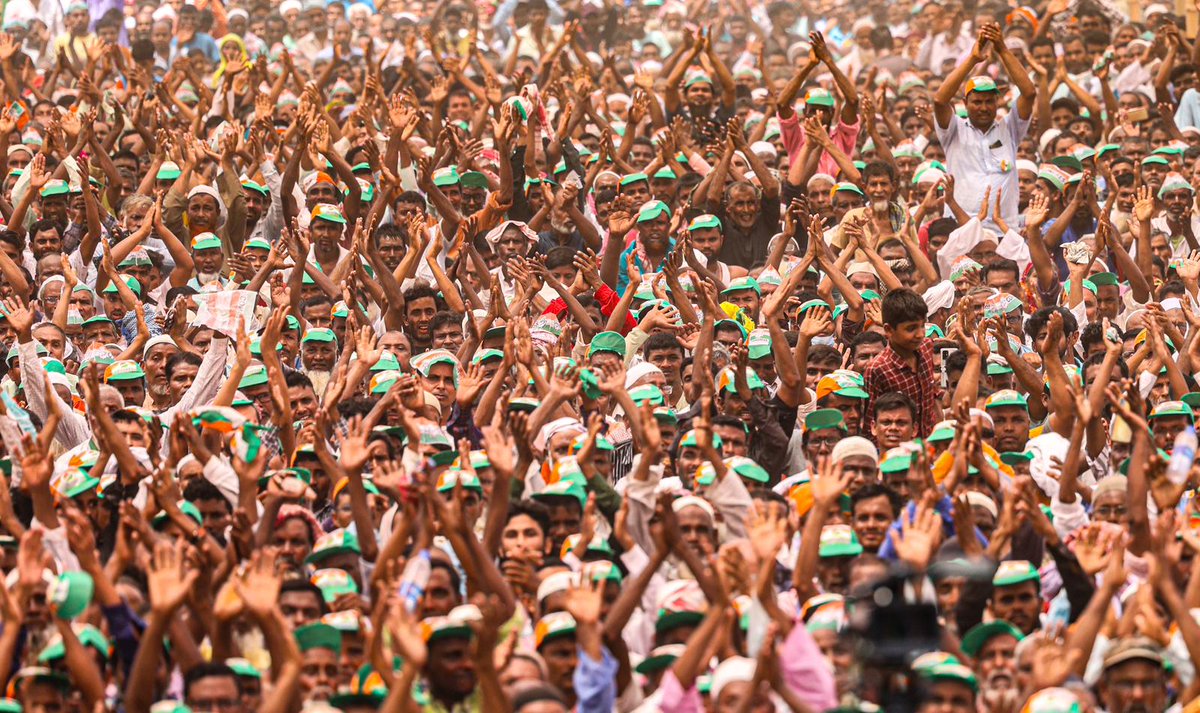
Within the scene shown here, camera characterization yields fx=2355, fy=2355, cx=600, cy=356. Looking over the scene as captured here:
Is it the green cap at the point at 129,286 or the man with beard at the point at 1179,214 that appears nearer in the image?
the green cap at the point at 129,286

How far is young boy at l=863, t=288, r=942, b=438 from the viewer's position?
36.4 ft

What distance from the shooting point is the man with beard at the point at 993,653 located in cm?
815

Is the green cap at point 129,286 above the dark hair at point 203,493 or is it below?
above

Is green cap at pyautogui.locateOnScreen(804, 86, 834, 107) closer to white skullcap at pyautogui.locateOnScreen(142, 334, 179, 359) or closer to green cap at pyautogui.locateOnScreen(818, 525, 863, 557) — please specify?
white skullcap at pyautogui.locateOnScreen(142, 334, 179, 359)

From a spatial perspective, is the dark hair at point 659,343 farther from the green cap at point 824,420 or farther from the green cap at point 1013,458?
the green cap at point 1013,458

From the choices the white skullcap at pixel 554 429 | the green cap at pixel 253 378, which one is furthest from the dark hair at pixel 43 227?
the white skullcap at pixel 554 429

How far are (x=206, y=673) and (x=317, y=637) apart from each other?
0.55 metres

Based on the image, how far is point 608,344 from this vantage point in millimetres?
12102

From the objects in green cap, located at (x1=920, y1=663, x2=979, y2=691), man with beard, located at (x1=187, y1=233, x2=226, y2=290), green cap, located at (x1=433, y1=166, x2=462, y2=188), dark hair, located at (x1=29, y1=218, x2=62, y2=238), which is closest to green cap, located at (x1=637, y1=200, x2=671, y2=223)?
green cap, located at (x1=433, y1=166, x2=462, y2=188)

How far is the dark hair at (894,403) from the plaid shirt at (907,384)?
0.24 ft

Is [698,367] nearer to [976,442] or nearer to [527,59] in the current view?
[976,442]

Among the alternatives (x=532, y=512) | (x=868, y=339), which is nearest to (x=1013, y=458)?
(x=868, y=339)

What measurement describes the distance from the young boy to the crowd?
22 millimetres

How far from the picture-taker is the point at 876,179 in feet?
47.6
